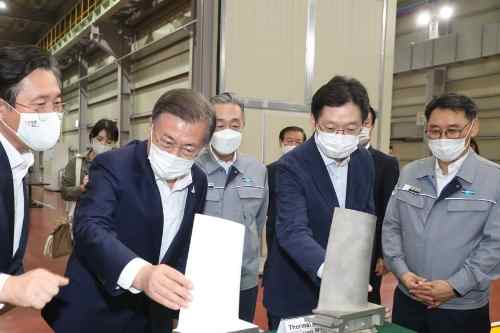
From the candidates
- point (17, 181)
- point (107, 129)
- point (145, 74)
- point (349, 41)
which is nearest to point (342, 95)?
point (17, 181)

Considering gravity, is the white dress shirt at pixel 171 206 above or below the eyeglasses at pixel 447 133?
below

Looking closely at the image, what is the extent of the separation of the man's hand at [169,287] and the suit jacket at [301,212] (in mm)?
507

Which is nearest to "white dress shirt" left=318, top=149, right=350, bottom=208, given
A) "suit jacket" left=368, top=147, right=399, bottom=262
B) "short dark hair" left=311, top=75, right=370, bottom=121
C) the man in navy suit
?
the man in navy suit

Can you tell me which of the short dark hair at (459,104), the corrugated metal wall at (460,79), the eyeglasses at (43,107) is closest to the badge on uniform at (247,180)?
the short dark hair at (459,104)

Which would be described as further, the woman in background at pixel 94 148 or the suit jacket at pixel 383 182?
the woman in background at pixel 94 148

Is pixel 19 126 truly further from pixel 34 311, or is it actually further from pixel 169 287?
pixel 34 311

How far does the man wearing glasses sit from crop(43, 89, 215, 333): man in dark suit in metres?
0.95

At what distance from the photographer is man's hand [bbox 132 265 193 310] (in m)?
0.93

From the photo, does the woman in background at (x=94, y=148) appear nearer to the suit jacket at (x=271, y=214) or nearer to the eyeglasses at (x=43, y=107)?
the suit jacket at (x=271, y=214)

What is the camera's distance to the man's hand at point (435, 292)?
5.49 feet

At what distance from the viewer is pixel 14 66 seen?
1.27 m

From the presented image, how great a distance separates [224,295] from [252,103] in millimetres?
3204

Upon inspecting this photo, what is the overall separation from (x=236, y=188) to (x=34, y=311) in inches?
80.4

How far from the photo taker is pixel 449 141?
1.90 meters
